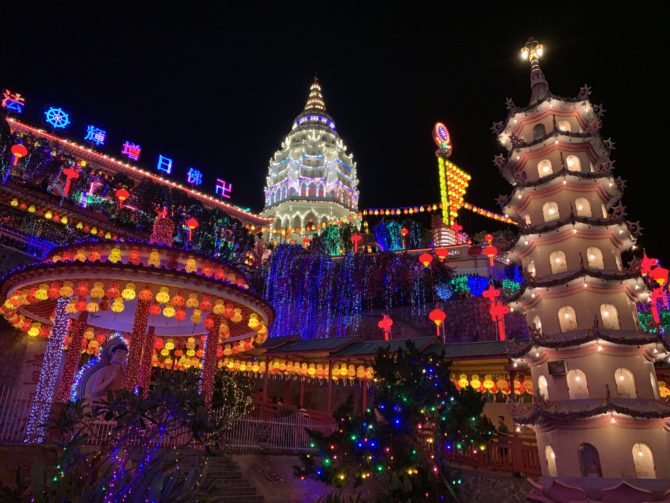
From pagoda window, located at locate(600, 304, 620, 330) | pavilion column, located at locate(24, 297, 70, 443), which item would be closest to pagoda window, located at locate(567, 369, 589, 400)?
pagoda window, located at locate(600, 304, 620, 330)

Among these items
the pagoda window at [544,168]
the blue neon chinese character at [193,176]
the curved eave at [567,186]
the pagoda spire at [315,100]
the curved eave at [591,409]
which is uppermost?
the pagoda spire at [315,100]

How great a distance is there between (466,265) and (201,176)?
89.1 ft

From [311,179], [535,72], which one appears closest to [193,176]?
[311,179]

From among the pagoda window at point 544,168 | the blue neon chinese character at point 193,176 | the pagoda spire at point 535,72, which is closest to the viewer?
the pagoda window at point 544,168

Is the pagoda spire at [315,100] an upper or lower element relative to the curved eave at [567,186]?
upper

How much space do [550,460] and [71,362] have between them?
14.8 meters

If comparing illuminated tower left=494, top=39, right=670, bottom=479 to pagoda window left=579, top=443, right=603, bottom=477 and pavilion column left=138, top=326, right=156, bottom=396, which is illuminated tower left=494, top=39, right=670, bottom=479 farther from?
pavilion column left=138, top=326, right=156, bottom=396

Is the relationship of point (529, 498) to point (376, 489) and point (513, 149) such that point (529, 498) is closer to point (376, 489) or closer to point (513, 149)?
point (376, 489)

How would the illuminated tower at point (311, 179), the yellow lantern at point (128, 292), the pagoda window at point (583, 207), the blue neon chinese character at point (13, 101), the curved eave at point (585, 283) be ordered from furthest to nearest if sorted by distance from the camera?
the illuminated tower at point (311, 179) < the blue neon chinese character at point (13, 101) < the pagoda window at point (583, 207) < the curved eave at point (585, 283) < the yellow lantern at point (128, 292)

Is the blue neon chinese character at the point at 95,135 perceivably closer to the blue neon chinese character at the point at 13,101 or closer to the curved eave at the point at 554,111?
the blue neon chinese character at the point at 13,101

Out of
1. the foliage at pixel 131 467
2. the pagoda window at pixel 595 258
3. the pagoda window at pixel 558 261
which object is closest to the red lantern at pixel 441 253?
the pagoda window at pixel 558 261

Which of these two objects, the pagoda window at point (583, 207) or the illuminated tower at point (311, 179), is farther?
the illuminated tower at point (311, 179)

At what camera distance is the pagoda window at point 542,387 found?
1605 cm

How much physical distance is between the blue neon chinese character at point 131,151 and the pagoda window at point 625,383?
41.4 meters
